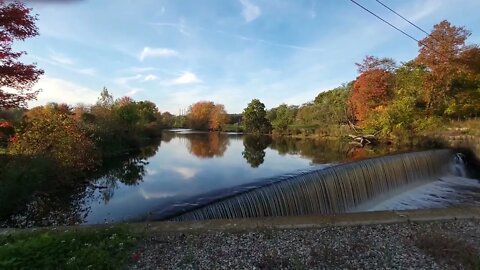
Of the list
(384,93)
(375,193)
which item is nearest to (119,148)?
(375,193)

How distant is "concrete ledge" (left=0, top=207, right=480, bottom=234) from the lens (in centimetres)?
416

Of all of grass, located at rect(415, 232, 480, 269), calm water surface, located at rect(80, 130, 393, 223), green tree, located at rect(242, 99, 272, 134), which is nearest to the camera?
grass, located at rect(415, 232, 480, 269)

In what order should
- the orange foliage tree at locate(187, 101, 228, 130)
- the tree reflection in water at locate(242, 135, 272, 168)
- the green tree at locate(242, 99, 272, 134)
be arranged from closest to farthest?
the tree reflection in water at locate(242, 135, 272, 168) → the green tree at locate(242, 99, 272, 134) → the orange foliage tree at locate(187, 101, 228, 130)

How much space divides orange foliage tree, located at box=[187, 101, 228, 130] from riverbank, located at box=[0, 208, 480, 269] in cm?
6208

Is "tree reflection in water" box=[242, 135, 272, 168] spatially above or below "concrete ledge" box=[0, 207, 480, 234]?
below

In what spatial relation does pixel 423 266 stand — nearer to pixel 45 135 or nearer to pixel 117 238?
pixel 117 238

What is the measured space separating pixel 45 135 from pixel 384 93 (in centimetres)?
2353

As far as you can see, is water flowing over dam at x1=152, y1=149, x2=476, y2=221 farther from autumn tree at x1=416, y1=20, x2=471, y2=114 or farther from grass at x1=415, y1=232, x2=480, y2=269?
autumn tree at x1=416, y1=20, x2=471, y2=114

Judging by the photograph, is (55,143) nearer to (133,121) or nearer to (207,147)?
(207,147)

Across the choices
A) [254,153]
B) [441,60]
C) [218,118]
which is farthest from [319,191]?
[218,118]

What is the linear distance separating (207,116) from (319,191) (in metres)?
64.7

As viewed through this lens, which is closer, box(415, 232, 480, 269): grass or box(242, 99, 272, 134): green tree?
box(415, 232, 480, 269): grass

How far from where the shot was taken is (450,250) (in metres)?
3.43

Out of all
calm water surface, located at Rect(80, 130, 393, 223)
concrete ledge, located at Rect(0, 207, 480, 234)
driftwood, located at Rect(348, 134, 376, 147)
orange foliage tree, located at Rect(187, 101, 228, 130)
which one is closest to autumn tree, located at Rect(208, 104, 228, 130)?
orange foliage tree, located at Rect(187, 101, 228, 130)
